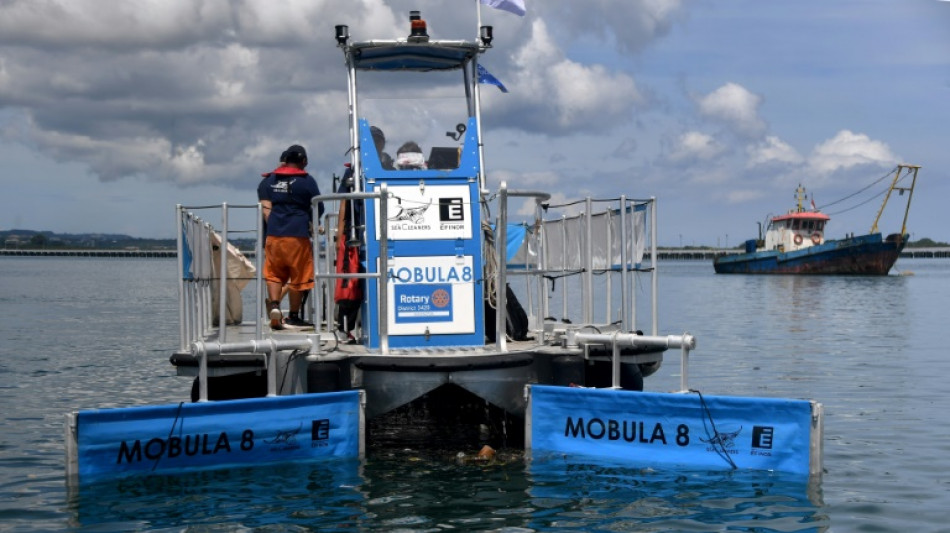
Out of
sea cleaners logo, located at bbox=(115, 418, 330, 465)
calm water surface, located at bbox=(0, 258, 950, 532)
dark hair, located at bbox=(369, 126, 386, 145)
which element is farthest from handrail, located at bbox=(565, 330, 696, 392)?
dark hair, located at bbox=(369, 126, 386, 145)

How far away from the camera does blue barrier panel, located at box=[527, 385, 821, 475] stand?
923cm

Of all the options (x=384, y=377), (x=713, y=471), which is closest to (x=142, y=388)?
(x=384, y=377)

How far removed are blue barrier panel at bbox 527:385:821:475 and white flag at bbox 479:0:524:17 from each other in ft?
16.0

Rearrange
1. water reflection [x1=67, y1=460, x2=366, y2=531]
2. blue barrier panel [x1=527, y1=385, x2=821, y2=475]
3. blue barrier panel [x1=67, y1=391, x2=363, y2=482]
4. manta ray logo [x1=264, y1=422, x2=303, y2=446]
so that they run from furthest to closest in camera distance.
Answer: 1. manta ray logo [x1=264, y1=422, x2=303, y2=446]
2. blue barrier panel [x1=527, y1=385, x2=821, y2=475]
3. blue barrier panel [x1=67, y1=391, x2=363, y2=482]
4. water reflection [x1=67, y1=460, x2=366, y2=531]

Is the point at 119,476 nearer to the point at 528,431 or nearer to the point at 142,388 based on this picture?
the point at 528,431

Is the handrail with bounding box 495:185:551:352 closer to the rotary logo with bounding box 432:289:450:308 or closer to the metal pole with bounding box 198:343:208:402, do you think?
the rotary logo with bounding box 432:289:450:308

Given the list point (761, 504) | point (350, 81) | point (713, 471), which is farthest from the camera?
point (350, 81)

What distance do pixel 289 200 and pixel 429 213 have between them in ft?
5.88

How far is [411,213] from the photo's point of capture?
1047cm

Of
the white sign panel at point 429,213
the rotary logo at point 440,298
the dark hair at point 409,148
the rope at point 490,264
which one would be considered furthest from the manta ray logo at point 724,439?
the dark hair at point 409,148

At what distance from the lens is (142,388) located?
694 inches

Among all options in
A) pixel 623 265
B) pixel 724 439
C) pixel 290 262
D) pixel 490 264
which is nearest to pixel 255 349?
pixel 290 262

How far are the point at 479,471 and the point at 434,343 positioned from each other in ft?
4.14

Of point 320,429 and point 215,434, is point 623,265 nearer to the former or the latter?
point 320,429
